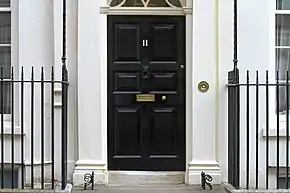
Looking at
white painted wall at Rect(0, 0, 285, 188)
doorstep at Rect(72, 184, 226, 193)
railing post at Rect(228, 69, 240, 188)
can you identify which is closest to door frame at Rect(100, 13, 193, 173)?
white painted wall at Rect(0, 0, 285, 188)

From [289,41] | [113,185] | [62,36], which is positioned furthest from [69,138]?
[289,41]

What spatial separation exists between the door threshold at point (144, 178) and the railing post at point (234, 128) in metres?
0.79

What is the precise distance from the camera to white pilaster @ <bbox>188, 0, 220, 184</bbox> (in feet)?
24.0

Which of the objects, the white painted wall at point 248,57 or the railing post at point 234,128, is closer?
→ the railing post at point 234,128

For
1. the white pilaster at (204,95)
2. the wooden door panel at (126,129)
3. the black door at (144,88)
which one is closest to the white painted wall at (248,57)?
the white pilaster at (204,95)

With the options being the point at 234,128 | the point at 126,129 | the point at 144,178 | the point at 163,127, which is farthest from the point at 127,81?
the point at 234,128

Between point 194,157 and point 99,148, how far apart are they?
52.1 inches

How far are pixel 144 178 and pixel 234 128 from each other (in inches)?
60.9

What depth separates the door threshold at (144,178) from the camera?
7.53 m

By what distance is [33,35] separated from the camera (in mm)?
7441

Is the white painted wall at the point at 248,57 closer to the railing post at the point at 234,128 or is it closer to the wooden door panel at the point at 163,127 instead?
the railing post at the point at 234,128

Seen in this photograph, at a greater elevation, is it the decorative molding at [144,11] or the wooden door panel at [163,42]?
the decorative molding at [144,11]

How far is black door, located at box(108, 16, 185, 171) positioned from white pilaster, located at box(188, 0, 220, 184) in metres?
0.29

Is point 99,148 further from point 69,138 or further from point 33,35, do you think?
point 33,35
